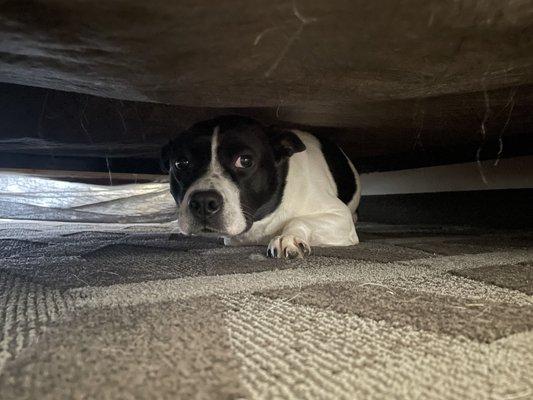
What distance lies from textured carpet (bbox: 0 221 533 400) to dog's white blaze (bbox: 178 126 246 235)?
1.08 ft

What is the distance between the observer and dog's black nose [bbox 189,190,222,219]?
A: 1.58 meters

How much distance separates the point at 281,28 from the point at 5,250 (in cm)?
117

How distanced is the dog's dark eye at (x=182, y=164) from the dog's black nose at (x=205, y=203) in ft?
0.78

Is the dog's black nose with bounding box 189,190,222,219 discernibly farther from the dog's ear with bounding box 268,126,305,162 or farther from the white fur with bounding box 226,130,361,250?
the dog's ear with bounding box 268,126,305,162

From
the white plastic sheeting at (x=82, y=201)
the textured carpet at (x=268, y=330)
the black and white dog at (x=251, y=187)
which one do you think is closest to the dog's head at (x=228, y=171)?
the black and white dog at (x=251, y=187)

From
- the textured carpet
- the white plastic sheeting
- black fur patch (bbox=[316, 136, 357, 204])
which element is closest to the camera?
the textured carpet

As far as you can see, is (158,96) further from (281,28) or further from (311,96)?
(281,28)

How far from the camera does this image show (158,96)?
1306 millimetres

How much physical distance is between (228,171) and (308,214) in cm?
37

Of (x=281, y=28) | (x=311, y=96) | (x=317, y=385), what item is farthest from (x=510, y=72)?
(x=317, y=385)

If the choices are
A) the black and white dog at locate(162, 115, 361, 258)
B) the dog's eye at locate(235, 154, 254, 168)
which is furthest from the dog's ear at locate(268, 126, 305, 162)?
the dog's eye at locate(235, 154, 254, 168)

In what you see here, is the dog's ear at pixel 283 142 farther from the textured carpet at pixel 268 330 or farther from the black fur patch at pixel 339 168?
the textured carpet at pixel 268 330

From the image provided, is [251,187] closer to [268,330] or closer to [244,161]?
[244,161]

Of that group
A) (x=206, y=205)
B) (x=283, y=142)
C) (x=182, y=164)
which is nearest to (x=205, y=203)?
(x=206, y=205)
